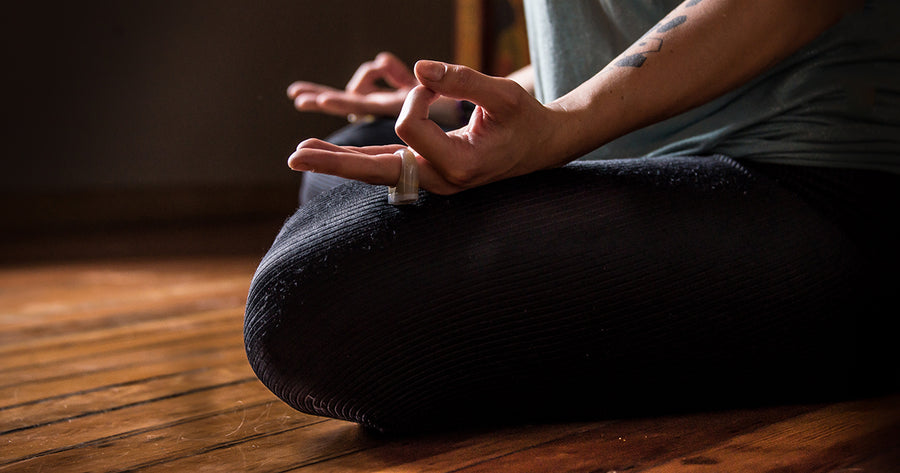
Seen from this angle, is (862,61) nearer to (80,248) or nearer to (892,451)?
(892,451)

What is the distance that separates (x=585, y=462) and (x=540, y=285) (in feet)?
0.42

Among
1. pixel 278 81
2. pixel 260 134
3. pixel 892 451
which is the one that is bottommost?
pixel 892 451

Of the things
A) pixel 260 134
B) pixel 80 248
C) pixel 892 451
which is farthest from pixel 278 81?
pixel 892 451

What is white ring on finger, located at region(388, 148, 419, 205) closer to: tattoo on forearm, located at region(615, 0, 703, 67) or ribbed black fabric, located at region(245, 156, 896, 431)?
ribbed black fabric, located at region(245, 156, 896, 431)

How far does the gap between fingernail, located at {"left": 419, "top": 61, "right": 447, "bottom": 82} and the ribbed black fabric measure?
0.10 metres

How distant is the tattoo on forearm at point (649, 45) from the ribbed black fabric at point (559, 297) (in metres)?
0.08

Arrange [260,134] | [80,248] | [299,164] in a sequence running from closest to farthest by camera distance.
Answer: [299,164] → [80,248] → [260,134]

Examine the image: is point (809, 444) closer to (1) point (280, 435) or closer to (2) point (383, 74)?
(1) point (280, 435)

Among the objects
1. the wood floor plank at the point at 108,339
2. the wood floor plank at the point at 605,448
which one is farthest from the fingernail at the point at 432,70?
the wood floor plank at the point at 108,339

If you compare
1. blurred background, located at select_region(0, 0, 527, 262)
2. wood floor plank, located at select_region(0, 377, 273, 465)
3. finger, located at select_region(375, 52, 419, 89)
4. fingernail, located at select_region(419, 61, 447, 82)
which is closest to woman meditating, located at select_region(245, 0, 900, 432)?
fingernail, located at select_region(419, 61, 447, 82)

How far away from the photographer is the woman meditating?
1.95 ft

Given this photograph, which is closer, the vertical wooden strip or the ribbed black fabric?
the ribbed black fabric

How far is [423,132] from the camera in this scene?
55 centimetres

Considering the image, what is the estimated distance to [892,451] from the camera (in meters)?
0.60
